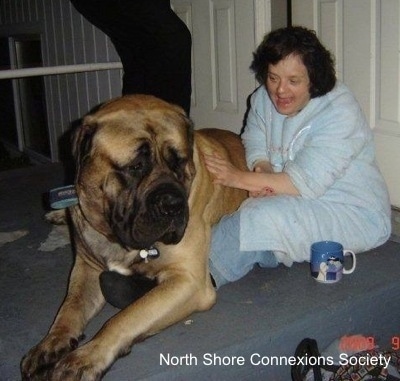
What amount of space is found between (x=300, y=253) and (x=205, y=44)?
1.81m

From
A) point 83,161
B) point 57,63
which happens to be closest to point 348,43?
point 83,161

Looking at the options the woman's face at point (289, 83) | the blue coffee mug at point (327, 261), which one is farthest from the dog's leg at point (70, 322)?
the woman's face at point (289, 83)

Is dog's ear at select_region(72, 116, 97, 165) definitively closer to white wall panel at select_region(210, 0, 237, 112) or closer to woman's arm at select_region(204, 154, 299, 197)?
woman's arm at select_region(204, 154, 299, 197)

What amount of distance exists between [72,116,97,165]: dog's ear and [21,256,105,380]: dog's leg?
17.4 inches

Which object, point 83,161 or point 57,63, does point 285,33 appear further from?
point 57,63

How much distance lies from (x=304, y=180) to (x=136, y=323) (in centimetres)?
85

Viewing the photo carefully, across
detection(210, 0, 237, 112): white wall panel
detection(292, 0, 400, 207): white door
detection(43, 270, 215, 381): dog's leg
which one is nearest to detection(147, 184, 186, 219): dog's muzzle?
detection(43, 270, 215, 381): dog's leg

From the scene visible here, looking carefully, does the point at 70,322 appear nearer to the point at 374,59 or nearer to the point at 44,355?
the point at 44,355

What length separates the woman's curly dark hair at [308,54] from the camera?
7.34ft

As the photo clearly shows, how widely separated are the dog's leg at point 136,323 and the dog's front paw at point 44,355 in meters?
0.07

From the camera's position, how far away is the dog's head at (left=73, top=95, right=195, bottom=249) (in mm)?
1811

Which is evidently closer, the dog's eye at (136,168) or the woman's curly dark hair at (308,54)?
the dog's eye at (136,168)

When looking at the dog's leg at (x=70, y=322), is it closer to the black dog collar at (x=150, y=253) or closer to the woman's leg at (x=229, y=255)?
the black dog collar at (x=150, y=253)
